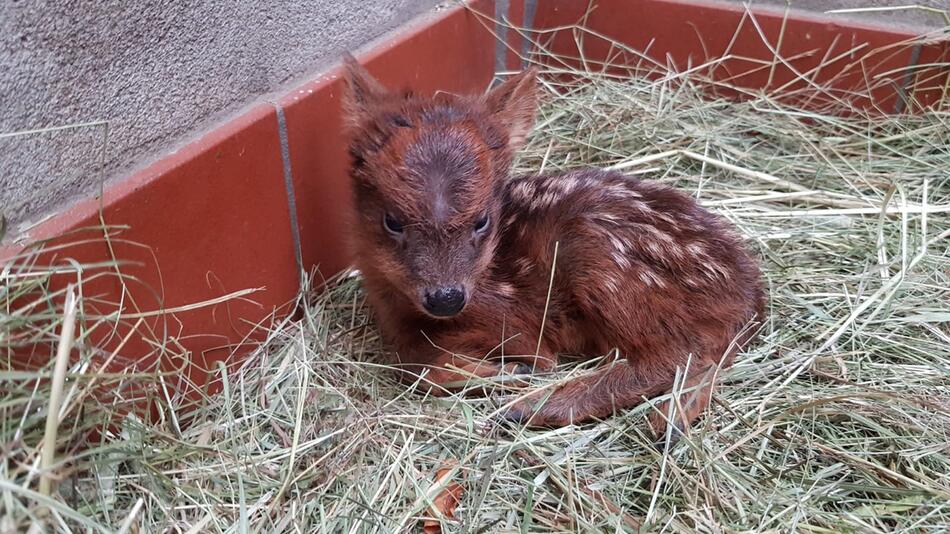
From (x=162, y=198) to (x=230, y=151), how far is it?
0.33 m

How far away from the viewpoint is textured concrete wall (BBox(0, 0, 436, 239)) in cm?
190

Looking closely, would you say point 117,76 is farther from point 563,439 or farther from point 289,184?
point 563,439

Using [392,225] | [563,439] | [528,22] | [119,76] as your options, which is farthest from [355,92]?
[528,22]

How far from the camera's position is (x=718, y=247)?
277cm

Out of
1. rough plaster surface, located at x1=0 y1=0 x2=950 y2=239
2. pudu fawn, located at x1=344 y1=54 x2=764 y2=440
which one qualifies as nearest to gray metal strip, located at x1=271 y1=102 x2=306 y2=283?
rough plaster surface, located at x1=0 y1=0 x2=950 y2=239

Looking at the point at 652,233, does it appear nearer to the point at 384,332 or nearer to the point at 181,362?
the point at 384,332

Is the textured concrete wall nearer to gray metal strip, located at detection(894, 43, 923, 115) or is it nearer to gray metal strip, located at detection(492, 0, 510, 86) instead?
gray metal strip, located at detection(492, 0, 510, 86)

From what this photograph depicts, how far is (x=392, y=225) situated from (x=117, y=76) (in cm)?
99

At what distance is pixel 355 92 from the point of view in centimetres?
279

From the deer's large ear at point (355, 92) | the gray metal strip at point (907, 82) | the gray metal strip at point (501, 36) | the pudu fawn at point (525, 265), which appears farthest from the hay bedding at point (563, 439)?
the gray metal strip at point (501, 36)

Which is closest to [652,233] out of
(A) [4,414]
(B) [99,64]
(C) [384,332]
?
(C) [384,332]

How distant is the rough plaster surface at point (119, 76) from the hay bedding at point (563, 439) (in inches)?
13.2

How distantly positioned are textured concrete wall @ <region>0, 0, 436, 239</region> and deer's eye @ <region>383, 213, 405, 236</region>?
2.19 feet

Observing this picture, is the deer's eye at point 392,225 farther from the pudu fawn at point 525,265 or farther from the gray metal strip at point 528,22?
the gray metal strip at point 528,22
